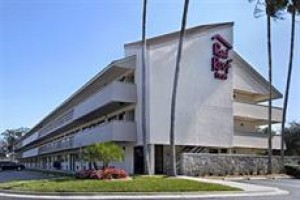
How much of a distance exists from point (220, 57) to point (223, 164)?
9.07 m

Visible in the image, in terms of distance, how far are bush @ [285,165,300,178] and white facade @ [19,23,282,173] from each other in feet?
14.5

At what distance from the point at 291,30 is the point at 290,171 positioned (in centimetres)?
1089

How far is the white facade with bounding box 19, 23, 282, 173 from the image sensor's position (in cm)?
3638

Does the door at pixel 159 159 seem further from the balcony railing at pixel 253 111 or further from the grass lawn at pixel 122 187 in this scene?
the grass lawn at pixel 122 187

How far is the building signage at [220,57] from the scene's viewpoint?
40.5 metres

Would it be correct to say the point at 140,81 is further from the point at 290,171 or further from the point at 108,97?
the point at 290,171

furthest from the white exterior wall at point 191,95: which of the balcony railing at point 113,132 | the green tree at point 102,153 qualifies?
the green tree at point 102,153

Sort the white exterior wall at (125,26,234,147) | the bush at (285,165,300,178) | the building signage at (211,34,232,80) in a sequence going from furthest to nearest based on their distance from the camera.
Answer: the building signage at (211,34,232,80), the bush at (285,165,300,178), the white exterior wall at (125,26,234,147)

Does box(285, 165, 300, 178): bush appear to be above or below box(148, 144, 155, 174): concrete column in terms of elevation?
below

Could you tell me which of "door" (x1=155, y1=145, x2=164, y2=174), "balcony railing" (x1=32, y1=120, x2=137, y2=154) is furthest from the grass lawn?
"door" (x1=155, y1=145, x2=164, y2=174)

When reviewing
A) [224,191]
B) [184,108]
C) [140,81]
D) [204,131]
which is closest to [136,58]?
[140,81]

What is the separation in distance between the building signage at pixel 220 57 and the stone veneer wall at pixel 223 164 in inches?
270

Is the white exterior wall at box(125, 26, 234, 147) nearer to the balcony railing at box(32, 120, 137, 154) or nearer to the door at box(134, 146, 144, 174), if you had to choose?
the balcony railing at box(32, 120, 137, 154)

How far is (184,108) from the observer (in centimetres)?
3769
